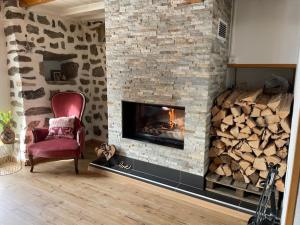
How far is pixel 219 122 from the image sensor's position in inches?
94.3

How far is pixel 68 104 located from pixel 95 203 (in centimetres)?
174

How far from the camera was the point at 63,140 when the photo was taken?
3119mm

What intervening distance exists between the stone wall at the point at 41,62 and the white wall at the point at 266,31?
2273mm

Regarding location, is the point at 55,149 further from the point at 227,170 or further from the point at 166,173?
the point at 227,170

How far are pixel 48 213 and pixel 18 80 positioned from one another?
6.36ft

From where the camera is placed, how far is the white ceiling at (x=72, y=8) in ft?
9.96

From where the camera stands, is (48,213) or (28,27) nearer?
(48,213)

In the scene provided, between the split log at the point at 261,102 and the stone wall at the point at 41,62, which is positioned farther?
the stone wall at the point at 41,62

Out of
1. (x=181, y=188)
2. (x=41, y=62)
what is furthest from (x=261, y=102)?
(x=41, y=62)

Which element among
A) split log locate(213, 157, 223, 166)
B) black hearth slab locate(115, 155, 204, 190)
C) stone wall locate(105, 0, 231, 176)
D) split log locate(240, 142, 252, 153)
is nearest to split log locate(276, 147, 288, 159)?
split log locate(240, 142, 252, 153)

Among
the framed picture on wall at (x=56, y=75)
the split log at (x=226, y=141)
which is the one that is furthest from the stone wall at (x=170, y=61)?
the framed picture on wall at (x=56, y=75)

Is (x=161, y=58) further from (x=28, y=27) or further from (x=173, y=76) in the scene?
(x=28, y=27)

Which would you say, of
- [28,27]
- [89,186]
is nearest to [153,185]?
[89,186]

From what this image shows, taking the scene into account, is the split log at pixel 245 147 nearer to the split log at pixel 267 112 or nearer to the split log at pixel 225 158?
the split log at pixel 225 158
